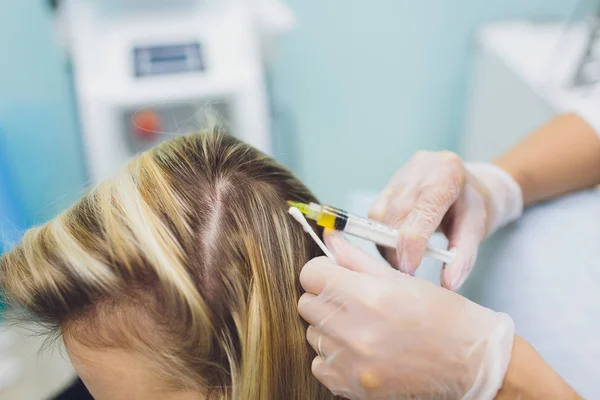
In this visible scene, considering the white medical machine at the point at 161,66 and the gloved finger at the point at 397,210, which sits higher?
the white medical machine at the point at 161,66

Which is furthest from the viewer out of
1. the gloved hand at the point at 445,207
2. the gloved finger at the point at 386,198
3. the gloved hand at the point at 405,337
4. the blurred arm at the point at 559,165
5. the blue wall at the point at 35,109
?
the blue wall at the point at 35,109

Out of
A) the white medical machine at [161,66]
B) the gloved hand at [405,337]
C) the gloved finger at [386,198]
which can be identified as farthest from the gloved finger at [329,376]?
the white medical machine at [161,66]

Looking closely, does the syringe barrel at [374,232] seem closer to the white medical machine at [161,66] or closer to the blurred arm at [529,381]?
the blurred arm at [529,381]

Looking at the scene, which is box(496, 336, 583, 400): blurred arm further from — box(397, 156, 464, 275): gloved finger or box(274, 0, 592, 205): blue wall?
box(274, 0, 592, 205): blue wall

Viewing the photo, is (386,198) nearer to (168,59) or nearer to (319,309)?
(319,309)

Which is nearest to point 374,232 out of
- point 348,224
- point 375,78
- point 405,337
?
point 348,224

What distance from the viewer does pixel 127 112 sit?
131 cm

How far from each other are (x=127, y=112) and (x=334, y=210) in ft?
2.57

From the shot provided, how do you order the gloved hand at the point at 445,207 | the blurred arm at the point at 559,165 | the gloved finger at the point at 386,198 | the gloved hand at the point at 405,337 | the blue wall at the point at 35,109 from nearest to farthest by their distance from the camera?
the gloved hand at the point at 405,337
the gloved hand at the point at 445,207
the gloved finger at the point at 386,198
the blurred arm at the point at 559,165
the blue wall at the point at 35,109

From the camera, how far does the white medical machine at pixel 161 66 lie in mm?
1260

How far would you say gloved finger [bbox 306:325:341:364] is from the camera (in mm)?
641

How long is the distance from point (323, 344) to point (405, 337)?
0.32 feet

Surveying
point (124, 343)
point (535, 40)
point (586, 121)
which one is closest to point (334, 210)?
point (124, 343)

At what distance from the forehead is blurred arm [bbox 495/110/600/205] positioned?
27.3 inches
